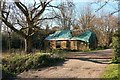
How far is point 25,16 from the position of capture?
2053 cm

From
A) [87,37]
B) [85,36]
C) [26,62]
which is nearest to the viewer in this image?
[26,62]

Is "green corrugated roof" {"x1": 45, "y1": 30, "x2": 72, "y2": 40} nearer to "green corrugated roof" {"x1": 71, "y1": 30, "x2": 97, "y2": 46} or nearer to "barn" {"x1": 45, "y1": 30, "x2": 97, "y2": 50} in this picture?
"barn" {"x1": 45, "y1": 30, "x2": 97, "y2": 50}

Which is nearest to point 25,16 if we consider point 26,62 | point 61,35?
point 26,62

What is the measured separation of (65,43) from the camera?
33656mm

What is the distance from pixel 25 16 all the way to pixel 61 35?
13350 mm

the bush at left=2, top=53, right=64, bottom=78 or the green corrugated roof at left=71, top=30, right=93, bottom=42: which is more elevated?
the green corrugated roof at left=71, top=30, right=93, bottom=42

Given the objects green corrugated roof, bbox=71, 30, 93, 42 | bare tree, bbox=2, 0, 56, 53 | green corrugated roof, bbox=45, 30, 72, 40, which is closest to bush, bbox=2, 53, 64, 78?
bare tree, bbox=2, 0, 56, 53

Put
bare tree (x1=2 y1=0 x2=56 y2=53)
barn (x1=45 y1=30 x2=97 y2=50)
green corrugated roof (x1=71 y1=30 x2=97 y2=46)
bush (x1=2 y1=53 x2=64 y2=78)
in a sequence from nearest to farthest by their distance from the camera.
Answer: bush (x1=2 y1=53 x2=64 y2=78), bare tree (x1=2 y1=0 x2=56 y2=53), green corrugated roof (x1=71 y1=30 x2=97 y2=46), barn (x1=45 y1=30 x2=97 y2=50)

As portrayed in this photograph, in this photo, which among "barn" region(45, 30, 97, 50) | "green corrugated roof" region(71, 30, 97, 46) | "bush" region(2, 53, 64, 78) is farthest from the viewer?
"barn" region(45, 30, 97, 50)

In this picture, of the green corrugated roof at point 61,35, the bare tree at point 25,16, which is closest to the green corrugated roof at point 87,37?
the green corrugated roof at point 61,35

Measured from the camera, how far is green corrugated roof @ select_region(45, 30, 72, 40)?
3332 centimetres

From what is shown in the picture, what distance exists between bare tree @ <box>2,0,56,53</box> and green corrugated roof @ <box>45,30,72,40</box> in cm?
1205

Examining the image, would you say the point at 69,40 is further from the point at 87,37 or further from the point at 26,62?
the point at 26,62

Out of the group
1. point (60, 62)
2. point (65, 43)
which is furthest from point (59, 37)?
point (60, 62)
